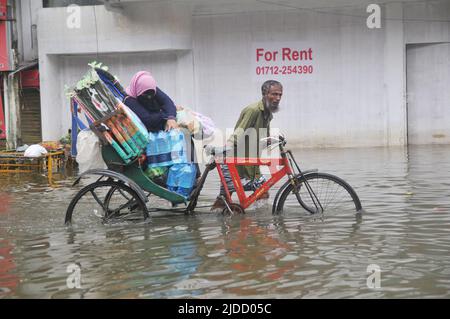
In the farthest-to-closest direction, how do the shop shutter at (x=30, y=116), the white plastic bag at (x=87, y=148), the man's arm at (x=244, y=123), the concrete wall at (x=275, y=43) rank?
the shop shutter at (x=30, y=116) < the concrete wall at (x=275, y=43) < the man's arm at (x=244, y=123) < the white plastic bag at (x=87, y=148)

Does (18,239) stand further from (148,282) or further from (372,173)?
(372,173)

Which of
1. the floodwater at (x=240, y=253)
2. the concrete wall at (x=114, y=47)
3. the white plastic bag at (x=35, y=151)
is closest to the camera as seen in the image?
the floodwater at (x=240, y=253)

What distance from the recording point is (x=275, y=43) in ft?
57.0

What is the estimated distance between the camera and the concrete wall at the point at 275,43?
55.6ft

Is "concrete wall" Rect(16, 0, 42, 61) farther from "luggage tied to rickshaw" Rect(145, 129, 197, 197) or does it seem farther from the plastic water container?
the plastic water container

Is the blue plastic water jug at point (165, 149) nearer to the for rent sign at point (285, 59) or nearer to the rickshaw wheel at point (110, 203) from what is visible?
the rickshaw wheel at point (110, 203)

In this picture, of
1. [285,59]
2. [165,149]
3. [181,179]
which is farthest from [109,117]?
[285,59]

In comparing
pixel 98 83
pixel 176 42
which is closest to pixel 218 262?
pixel 98 83

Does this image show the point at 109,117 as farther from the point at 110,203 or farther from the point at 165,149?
the point at 110,203

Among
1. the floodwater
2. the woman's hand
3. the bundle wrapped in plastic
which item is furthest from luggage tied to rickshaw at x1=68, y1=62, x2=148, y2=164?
the floodwater

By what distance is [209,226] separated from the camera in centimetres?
739

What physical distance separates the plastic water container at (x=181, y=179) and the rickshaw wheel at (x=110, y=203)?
433mm

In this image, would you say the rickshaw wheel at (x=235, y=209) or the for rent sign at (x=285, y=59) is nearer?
the rickshaw wheel at (x=235, y=209)

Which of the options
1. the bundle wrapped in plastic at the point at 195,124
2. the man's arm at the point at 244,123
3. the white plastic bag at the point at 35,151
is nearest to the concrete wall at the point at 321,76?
the white plastic bag at the point at 35,151
